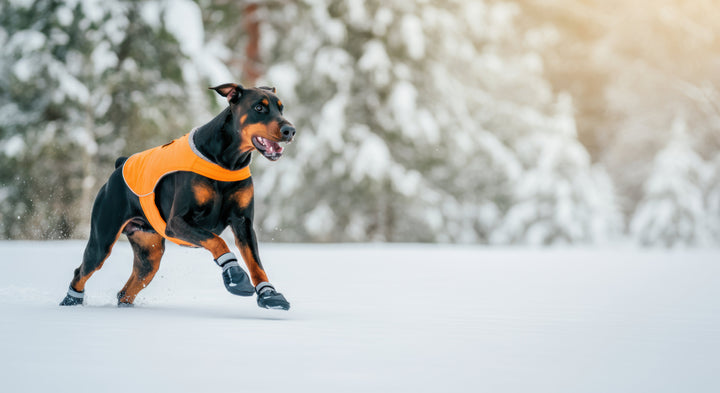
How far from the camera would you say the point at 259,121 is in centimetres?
393

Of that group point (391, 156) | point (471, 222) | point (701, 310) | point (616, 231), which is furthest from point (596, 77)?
point (701, 310)

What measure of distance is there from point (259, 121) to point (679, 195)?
15.6 meters

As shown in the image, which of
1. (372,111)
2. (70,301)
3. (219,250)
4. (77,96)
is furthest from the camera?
(372,111)

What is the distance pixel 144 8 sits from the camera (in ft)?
40.0

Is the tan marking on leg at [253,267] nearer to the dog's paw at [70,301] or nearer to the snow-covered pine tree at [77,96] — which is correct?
the dog's paw at [70,301]

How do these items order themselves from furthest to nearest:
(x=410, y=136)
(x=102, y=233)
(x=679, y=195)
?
(x=679, y=195) < (x=410, y=136) < (x=102, y=233)

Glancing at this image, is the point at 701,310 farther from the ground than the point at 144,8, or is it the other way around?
the point at 144,8

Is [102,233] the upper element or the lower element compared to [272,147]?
lower

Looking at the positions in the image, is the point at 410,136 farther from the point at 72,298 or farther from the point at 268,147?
the point at 268,147

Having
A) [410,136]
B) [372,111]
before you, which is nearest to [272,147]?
[410,136]

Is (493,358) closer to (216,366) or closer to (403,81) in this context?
(216,366)

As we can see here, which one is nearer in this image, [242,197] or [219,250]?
[219,250]

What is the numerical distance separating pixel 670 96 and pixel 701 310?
15.8 m

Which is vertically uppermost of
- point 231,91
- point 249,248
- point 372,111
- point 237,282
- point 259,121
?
point 372,111
